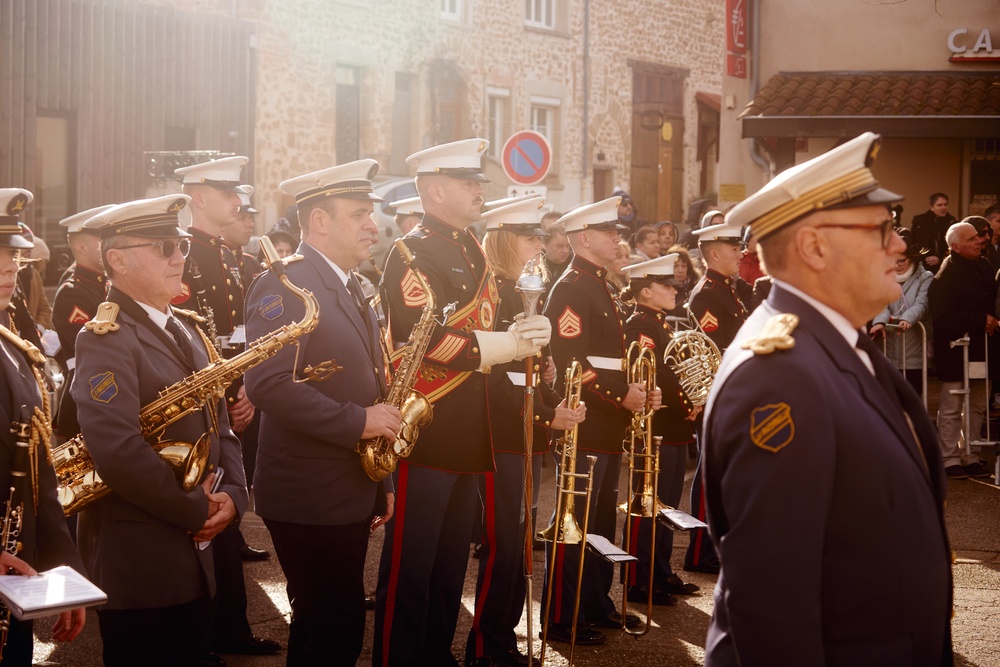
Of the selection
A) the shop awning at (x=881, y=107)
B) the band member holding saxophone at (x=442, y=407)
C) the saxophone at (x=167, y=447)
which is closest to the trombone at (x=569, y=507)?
the band member holding saxophone at (x=442, y=407)

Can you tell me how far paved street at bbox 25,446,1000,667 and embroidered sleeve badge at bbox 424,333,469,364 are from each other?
6.14 ft

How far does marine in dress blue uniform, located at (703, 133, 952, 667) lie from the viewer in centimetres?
289

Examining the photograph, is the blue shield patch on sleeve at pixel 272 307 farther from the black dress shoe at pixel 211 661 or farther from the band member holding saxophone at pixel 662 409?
the band member holding saxophone at pixel 662 409

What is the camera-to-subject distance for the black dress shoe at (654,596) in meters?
7.74

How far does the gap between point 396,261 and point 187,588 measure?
1924 millimetres

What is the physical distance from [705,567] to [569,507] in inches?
85.5

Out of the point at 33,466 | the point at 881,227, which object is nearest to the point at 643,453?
the point at 33,466

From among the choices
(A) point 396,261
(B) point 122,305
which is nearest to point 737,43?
(A) point 396,261

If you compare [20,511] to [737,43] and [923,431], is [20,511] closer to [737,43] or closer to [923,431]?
[923,431]

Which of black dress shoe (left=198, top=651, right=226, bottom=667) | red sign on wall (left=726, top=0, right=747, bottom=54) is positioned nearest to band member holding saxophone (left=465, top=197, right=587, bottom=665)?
black dress shoe (left=198, top=651, right=226, bottom=667)

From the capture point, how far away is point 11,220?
170 inches

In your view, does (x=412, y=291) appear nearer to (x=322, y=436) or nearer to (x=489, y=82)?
(x=322, y=436)

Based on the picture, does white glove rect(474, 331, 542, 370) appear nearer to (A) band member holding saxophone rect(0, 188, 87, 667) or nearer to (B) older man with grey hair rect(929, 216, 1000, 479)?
(A) band member holding saxophone rect(0, 188, 87, 667)

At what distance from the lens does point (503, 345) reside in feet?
18.5
